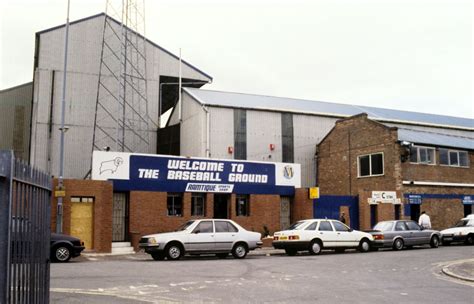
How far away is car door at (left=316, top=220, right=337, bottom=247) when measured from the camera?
77.2 feet

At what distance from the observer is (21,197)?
4809 mm

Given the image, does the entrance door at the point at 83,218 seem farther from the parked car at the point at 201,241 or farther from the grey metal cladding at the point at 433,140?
the grey metal cladding at the point at 433,140

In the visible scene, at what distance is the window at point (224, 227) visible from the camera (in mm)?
21688

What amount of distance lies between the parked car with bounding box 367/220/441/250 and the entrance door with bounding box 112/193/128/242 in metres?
11.8

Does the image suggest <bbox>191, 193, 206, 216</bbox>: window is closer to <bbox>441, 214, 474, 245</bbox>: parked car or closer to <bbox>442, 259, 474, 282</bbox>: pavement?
<bbox>441, 214, 474, 245</bbox>: parked car

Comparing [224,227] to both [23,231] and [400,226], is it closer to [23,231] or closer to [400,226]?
[400,226]

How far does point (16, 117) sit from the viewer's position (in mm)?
43781

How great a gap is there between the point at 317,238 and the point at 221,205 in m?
7.98

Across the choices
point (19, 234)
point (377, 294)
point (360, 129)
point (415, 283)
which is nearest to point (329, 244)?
point (415, 283)

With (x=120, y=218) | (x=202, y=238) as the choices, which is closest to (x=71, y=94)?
(x=120, y=218)

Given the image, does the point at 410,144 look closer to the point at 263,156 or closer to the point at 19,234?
the point at 263,156

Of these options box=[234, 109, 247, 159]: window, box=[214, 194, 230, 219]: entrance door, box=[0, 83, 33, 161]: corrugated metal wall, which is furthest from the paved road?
box=[0, 83, 33, 161]: corrugated metal wall

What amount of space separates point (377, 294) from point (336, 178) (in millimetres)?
29035

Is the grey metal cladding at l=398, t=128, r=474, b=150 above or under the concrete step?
above
